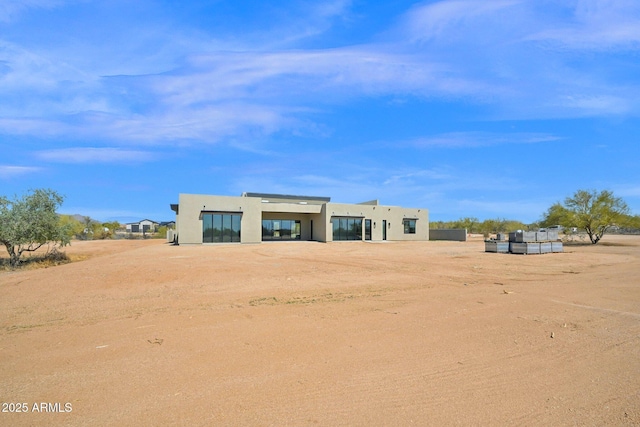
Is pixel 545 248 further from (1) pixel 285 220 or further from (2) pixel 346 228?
(1) pixel 285 220

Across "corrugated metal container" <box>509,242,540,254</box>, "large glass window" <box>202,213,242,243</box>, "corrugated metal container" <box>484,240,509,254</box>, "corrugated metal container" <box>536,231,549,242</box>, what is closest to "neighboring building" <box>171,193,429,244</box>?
"large glass window" <box>202,213,242,243</box>

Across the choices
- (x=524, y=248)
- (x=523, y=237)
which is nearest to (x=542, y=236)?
(x=523, y=237)

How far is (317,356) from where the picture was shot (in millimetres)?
4465

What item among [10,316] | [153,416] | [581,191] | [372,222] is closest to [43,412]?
[153,416]

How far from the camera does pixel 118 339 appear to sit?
5.09 meters

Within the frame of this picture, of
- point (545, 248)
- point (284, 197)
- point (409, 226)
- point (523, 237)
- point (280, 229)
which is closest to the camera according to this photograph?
point (523, 237)

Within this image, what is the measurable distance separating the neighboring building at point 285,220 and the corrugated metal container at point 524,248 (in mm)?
16243

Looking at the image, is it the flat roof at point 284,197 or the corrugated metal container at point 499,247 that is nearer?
the corrugated metal container at point 499,247

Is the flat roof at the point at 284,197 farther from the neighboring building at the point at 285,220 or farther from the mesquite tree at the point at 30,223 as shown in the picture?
the mesquite tree at the point at 30,223

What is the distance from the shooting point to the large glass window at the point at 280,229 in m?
34.3

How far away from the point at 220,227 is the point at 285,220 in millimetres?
8263

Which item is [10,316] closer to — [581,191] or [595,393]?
[595,393]

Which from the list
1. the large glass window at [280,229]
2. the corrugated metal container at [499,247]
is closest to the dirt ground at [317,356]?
the corrugated metal container at [499,247]

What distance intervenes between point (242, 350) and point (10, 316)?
16.8 feet
